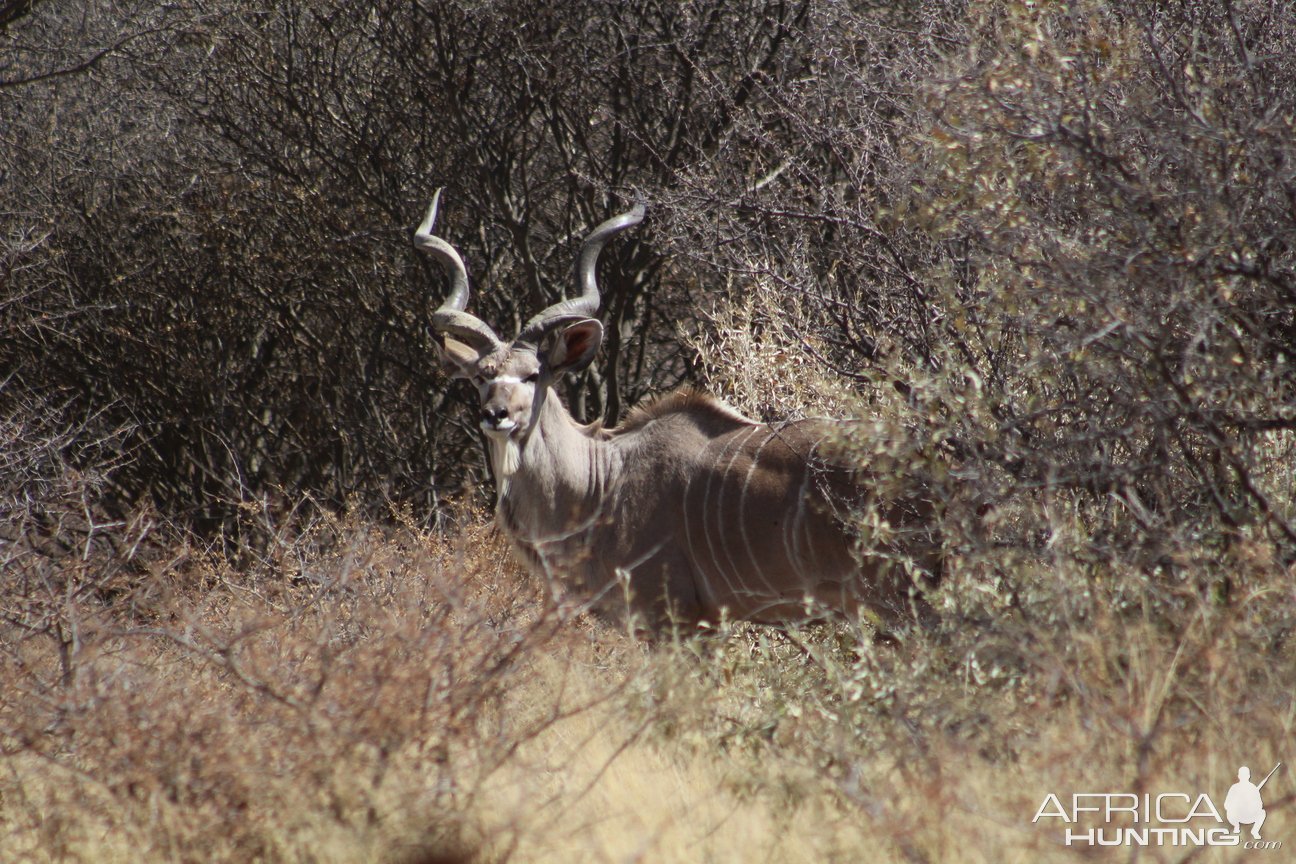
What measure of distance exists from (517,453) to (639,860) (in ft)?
7.82

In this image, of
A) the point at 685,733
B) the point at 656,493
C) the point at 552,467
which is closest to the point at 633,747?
the point at 685,733

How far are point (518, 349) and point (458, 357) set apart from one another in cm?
21

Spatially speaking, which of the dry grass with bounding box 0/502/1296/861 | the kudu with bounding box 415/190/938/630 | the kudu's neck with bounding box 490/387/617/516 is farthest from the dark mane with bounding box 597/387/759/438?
the dry grass with bounding box 0/502/1296/861

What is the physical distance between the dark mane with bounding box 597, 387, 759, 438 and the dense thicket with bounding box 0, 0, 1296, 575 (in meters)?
0.36

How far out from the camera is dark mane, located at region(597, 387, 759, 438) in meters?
4.82

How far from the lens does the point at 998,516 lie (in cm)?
345

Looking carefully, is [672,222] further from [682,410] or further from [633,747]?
[633,747]

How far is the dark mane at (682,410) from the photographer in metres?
4.82

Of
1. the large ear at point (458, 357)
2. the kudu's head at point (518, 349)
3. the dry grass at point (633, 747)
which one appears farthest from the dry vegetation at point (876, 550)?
the large ear at point (458, 357)

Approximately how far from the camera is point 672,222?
5402 mm

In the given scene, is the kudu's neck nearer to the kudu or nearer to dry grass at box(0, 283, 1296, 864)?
the kudu

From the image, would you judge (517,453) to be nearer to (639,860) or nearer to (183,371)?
(639,860)

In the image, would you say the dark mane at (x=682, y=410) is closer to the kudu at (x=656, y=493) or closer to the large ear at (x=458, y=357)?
the kudu at (x=656, y=493)

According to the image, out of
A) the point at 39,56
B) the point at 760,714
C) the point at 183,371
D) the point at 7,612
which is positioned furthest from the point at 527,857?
the point at 39,56
